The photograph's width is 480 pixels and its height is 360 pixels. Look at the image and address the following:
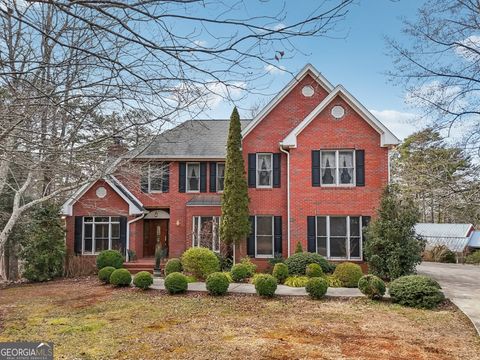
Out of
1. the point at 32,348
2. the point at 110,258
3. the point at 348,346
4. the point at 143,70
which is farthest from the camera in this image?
the point at 110,258

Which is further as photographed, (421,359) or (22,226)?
(22,226)

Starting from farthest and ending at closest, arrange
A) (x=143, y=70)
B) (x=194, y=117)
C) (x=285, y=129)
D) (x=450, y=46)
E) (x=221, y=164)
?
(x=221, y=164), (x=285, y=129), (x=450, y=46), (x=194, y=117), (x=143, y=70)

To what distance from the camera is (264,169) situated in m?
18.1

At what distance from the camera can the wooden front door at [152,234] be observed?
66.5ft

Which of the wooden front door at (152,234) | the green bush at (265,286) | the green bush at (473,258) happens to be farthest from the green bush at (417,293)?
the green bush at (473,258)

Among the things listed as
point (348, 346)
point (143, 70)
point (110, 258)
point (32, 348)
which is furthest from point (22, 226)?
point (143, 70)

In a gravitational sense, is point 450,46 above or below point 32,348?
above

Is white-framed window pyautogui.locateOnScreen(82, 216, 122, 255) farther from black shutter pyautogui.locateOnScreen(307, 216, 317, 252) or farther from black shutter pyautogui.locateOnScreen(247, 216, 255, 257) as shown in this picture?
black shutter pyautogui.locateOnScreen(307, 216, 317, 252)

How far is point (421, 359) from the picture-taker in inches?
273

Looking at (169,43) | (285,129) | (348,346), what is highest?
(285,129)

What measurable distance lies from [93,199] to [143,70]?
52.7 ft

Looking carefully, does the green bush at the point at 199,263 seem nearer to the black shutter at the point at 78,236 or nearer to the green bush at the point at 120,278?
the green bush at the point at 120,278

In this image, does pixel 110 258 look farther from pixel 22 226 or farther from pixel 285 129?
pixel 285 129

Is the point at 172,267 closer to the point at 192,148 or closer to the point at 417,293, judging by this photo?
the point at 192,148
